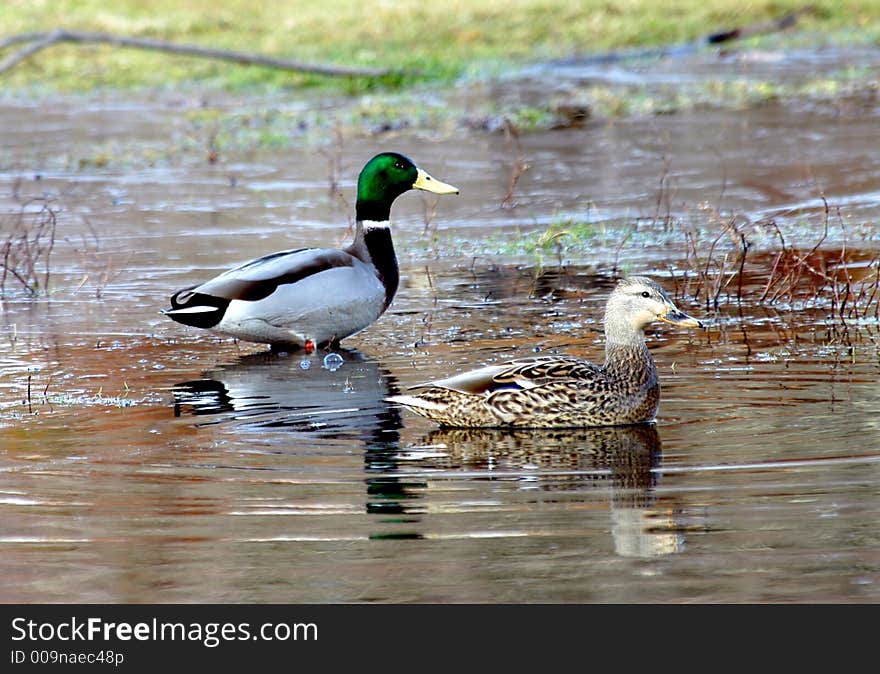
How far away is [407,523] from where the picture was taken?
5.73 meters

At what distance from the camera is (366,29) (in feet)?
91.6

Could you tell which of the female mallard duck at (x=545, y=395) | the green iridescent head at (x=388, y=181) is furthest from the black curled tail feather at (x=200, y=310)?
the female mallard duck at (x=545, y=395)

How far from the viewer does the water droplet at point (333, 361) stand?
8897 mm

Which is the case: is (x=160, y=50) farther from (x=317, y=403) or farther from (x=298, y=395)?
(x=317, y=403)

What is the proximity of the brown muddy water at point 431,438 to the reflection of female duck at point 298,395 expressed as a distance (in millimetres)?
26

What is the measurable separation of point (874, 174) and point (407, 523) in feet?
31.5

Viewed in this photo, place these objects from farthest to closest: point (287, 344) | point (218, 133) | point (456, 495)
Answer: point (218, 133)
point (287, 344)
point (456, 495)

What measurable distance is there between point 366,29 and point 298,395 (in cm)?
2050

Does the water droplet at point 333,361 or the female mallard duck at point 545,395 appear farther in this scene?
the water droplet at point 333,361

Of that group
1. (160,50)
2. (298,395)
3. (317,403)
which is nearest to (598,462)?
(317,403)

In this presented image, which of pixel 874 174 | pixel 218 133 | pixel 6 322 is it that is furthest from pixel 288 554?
pixel 218 133

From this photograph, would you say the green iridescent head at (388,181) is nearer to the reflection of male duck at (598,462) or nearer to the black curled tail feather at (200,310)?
the black curled tail feather at (200,310)
